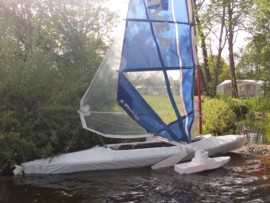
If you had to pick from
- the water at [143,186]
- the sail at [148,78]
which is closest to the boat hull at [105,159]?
the water at [143,186]

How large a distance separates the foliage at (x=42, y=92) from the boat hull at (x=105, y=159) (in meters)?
0.34

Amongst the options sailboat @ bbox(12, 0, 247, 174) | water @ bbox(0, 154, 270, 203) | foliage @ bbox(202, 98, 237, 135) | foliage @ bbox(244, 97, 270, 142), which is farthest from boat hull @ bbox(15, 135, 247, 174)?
foliage @ bbox(244, 97, 270, 142)

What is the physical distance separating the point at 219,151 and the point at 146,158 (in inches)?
107

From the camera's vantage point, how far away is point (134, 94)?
28.5ft

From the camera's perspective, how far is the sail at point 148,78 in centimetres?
844

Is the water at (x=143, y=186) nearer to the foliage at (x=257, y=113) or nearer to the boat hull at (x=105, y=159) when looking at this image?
the boat hull at (x=105, y=159)

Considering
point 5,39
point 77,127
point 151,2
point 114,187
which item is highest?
point 151,2

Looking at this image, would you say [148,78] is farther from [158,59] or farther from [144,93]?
[158,59]

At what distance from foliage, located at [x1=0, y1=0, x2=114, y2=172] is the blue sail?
1.84 metres

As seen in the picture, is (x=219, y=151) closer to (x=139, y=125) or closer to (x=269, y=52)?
(x=139, y=125)

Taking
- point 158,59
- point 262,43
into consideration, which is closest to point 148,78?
point 158,59

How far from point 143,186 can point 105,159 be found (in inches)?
66.9

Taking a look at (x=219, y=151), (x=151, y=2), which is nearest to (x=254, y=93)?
(x=219, y=151)

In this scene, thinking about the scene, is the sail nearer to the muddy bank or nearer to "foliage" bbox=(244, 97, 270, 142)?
the muddy bank
